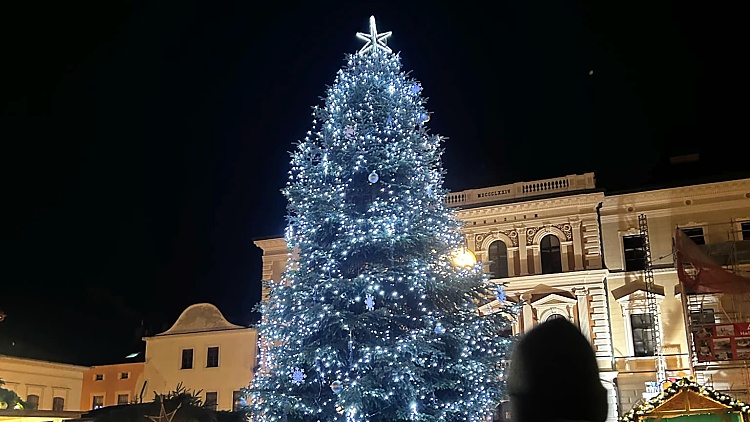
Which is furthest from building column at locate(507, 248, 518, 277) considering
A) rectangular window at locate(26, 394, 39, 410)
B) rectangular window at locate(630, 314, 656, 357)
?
rectangular window at locate(26, 394, 39, 410)

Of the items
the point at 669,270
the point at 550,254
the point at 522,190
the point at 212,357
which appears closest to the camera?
the point at 669,270

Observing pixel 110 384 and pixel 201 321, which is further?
pixel 110 384

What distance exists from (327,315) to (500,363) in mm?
3983

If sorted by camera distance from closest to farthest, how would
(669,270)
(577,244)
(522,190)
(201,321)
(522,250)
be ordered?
(669,270) < (577,244) < (522,250) < (522,190) < (201,321)

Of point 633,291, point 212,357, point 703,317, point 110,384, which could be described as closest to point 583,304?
point 633,291

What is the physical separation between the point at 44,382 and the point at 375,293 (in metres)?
28.4

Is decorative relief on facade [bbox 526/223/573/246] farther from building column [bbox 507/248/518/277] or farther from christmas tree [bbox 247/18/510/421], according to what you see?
christmas tree [bbox 247/18/510/421]

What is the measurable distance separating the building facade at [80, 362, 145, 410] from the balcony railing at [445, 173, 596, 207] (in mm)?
18677

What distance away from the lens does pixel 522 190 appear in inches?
1193

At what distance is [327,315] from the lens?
15008 mm

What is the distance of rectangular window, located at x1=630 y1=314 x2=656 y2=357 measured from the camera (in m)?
27.4

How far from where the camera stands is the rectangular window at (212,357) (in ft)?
112

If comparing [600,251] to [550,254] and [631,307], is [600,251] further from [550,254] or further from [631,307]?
[631,307]

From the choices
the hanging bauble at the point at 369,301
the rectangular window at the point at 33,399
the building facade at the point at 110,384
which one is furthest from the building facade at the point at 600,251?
the rectangular window at the point at 33,399
